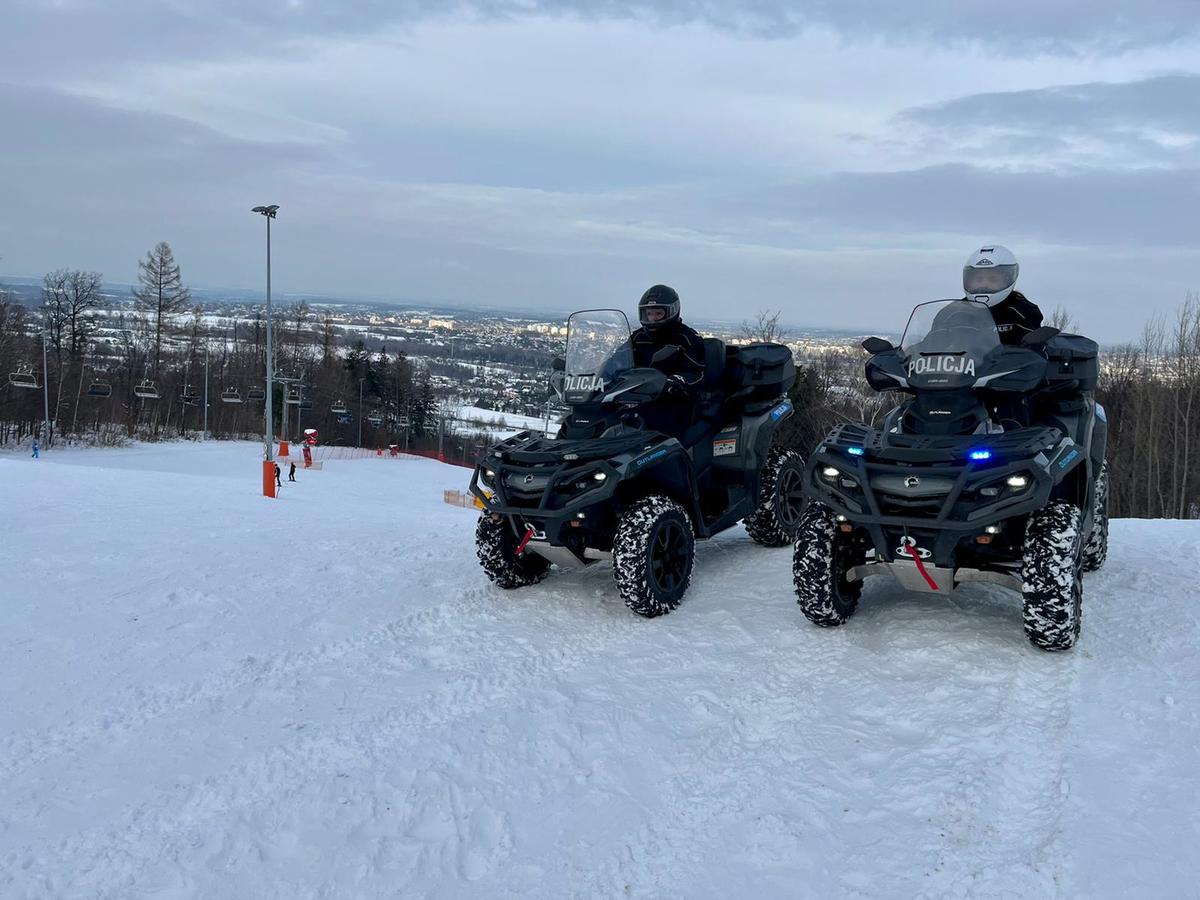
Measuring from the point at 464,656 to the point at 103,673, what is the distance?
6.94 ft

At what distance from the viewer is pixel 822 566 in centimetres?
615

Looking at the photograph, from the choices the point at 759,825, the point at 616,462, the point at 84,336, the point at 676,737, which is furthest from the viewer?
the point at 84,336

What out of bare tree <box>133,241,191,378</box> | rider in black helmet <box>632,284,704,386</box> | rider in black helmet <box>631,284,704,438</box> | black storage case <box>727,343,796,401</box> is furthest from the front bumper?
bare tree <box>133,241,191,378</box>

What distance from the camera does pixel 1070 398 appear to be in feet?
23.9

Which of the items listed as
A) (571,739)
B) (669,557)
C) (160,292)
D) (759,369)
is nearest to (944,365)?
(669,557)

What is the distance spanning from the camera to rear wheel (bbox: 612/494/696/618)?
21.7 feet

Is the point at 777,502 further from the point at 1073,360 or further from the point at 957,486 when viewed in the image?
the point at 957,486

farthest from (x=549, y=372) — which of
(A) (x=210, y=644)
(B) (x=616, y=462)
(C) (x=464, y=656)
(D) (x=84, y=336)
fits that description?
(D) (x=84, y=336)

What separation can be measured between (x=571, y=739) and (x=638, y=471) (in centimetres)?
Answer: 249

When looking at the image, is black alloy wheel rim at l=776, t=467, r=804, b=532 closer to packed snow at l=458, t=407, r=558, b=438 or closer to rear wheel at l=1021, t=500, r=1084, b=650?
rear wheel at l=1021, t=500, r=1084, b=650

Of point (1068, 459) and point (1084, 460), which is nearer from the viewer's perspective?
point (1068, 459)

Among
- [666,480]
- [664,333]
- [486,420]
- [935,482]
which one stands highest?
[664,333]

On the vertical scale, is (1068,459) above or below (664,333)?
below

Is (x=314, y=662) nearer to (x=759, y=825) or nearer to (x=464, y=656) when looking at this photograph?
(x=464, y=656)
